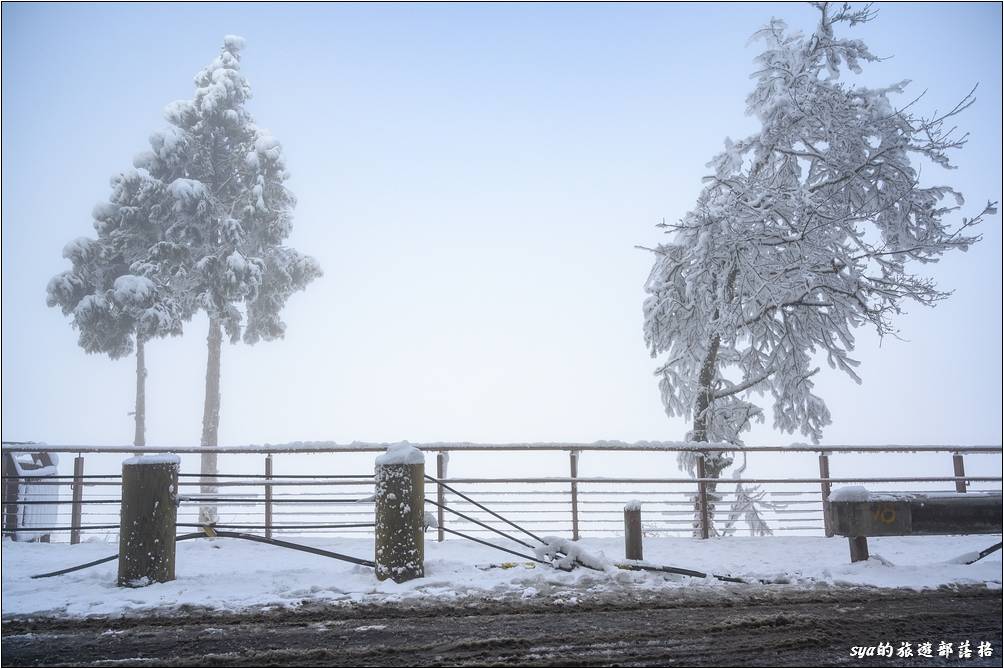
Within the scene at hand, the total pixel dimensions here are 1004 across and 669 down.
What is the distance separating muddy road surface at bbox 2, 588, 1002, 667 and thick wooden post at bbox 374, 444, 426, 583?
936 mm

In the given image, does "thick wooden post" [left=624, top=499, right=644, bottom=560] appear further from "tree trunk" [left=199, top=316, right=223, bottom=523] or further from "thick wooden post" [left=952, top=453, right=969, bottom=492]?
"tree trunk" [left=199, top=316, right=223, bottom=523]

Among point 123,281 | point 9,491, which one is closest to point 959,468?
point 9,491

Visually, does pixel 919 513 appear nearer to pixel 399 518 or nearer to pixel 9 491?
pixel 399 518

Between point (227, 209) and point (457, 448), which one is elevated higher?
point (227, 209)

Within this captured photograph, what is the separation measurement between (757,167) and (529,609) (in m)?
11.0

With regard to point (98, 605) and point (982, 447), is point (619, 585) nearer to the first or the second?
point (98, 605)

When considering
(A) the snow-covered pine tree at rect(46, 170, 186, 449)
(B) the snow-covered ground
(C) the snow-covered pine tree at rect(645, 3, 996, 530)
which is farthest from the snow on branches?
(A) the snow-covered pine tree at rect(46, 170, 186, 449)

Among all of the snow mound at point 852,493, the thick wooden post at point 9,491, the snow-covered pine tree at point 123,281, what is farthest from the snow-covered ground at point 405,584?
the snow-covered pine tree at point 123,281

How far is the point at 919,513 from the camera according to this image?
6.22m

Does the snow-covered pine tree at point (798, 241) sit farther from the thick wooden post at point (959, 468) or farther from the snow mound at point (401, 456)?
the snow mound at point (401, 456)

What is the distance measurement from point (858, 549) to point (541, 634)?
4404mm

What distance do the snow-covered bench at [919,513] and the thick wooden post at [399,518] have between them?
4348 mm

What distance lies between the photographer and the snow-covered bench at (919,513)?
20.4ft

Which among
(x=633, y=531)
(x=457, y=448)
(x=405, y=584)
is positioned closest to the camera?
(x=405, y=584)
